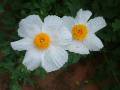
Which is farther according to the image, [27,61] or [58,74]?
[58,74]

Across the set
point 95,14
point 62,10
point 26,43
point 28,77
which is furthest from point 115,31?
point 26,43

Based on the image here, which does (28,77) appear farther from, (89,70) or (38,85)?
(89,70)

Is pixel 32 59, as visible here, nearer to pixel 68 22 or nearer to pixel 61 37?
pixel 61 37

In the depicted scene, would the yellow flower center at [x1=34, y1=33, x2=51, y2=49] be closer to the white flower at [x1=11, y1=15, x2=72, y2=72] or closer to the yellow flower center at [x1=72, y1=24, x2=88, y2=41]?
the white flower at [x1=11, y1=15, x2=72, y2=72]

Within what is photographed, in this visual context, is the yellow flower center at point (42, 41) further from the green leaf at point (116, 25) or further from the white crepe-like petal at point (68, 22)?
the green leaf at point (116, 25)

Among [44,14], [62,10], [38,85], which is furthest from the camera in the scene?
[38,85]
